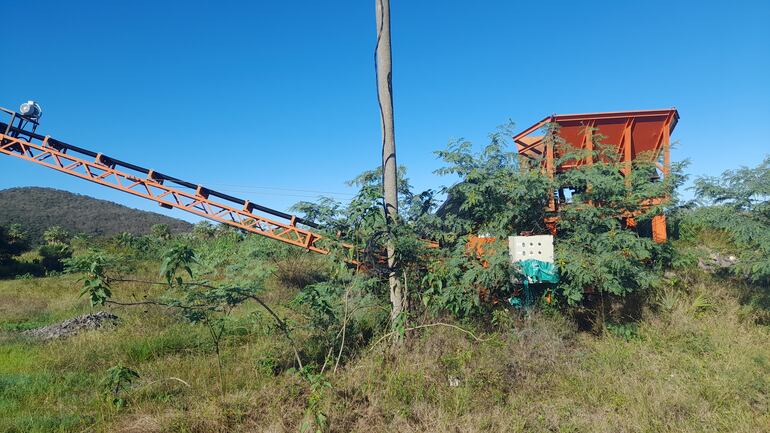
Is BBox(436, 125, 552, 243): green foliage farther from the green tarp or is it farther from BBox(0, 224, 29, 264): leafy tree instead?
BBox(0, 224, 29, 264): leafy tree

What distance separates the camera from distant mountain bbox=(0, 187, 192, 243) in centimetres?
4428

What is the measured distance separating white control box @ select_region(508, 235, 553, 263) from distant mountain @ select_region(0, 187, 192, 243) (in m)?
43.2

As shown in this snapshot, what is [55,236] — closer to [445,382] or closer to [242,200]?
[242,200]

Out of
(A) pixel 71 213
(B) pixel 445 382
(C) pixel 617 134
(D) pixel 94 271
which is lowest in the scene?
(B) pixel 445 382

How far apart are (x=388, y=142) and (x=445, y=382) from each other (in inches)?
106

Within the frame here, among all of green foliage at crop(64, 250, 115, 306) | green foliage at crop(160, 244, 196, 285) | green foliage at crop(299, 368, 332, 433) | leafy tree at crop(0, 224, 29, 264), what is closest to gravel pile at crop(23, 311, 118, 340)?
green foliage at crop(64, 250, 115, 306)

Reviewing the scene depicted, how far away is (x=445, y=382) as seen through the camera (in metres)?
3.80

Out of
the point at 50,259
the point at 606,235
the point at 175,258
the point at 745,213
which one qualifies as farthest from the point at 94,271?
the point at 50,259

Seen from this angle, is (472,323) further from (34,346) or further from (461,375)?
(34,346)

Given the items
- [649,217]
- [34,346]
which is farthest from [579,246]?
[34,346]

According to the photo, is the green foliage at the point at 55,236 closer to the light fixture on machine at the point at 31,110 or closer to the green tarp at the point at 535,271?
the light fixture on machine at the point at 31,110

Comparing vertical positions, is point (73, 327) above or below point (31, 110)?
below

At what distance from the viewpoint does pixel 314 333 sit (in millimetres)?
4750

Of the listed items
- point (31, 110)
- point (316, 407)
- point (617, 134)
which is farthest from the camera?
point (31, 110)
